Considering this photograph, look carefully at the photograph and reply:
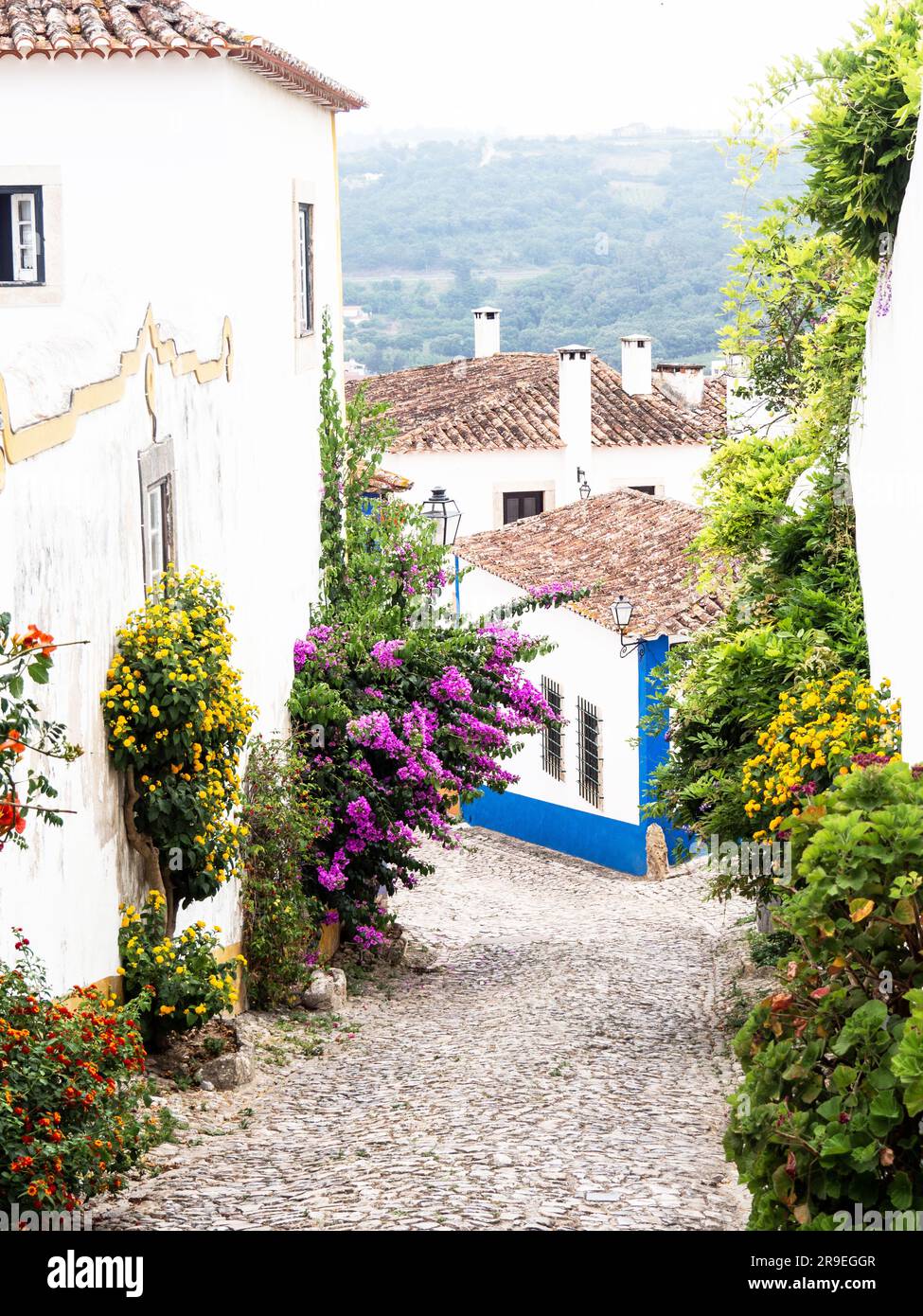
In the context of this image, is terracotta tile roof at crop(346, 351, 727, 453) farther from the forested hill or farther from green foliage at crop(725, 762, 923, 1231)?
green foliage at crop(725, 762, 923, 1231)

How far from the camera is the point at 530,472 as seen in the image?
31.5 m

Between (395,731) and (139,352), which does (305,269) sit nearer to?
(395,731)

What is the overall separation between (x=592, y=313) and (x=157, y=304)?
167 ft

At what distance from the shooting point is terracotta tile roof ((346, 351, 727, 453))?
102 ft

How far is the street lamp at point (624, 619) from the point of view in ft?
64.1

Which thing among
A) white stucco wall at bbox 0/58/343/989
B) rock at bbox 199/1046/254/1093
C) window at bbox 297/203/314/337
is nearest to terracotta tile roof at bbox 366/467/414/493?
white stucco wall at bbox 0/58/343/989

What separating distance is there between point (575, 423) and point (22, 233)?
20.5 m

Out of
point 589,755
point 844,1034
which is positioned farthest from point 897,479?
point 589,755

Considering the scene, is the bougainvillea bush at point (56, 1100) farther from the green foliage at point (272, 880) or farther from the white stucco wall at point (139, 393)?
the green foliage at point (272, 880)

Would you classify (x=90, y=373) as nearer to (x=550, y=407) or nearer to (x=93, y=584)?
(x=93, y=584)

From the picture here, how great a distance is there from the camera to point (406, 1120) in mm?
8492

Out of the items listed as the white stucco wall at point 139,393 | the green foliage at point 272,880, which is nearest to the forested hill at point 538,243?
the white stucco wall at point 139,393

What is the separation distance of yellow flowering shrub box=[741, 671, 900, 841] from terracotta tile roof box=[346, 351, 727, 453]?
2129cm
